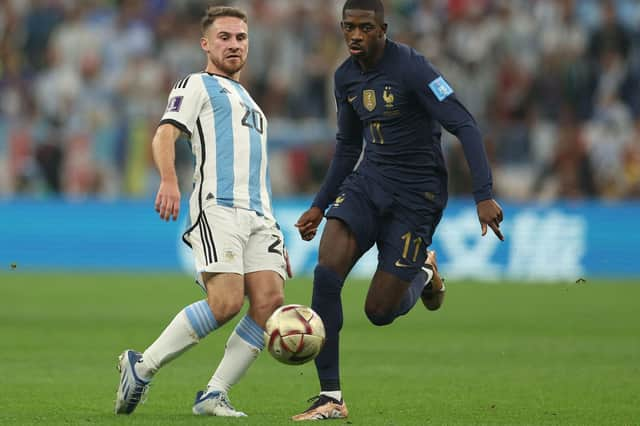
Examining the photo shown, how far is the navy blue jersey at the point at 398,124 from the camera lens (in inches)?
288

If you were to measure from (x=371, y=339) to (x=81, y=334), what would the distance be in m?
2.75

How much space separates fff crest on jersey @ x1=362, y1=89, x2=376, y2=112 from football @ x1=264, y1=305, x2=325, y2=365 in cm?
141

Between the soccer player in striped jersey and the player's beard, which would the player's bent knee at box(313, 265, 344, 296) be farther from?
the player's beard

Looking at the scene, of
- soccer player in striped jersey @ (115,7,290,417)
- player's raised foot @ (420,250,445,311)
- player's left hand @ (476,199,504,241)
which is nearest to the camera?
player's left hand @ (476,199,504,241)

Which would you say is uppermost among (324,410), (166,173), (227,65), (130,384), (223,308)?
(227,65)

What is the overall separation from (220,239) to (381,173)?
47.1 inches

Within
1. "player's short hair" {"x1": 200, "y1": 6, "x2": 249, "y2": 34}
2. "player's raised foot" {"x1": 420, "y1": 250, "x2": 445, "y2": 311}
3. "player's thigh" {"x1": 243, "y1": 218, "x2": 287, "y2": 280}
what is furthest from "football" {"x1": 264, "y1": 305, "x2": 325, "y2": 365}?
"player's raised foot" {"x1": 420, "y1": 250, "x2": 445, "y2": 311}

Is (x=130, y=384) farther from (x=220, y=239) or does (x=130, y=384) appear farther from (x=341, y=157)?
(x=341, y=157)

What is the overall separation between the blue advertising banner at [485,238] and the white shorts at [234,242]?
1135cm

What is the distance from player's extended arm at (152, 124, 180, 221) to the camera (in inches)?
267

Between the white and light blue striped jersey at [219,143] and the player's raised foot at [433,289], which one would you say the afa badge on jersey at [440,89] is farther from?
the player's raised foot at [433,289]

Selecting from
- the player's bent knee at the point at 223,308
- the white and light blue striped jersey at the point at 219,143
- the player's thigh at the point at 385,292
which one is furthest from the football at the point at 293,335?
the player's thigh at the point at 385,292

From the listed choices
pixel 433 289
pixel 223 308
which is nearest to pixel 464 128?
pixel 223 308

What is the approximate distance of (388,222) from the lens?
7.75 metres
